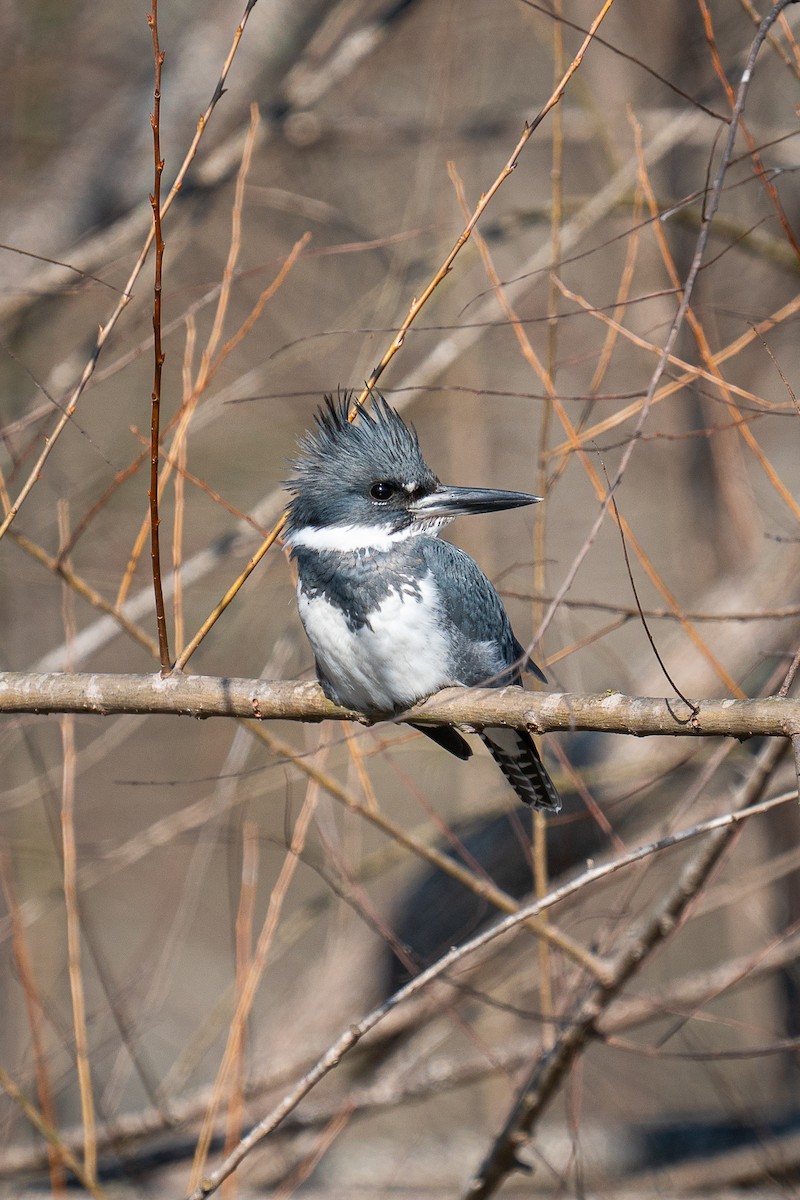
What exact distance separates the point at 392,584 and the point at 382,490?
0.34 m

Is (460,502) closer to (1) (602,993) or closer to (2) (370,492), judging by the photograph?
(2) (370,492)

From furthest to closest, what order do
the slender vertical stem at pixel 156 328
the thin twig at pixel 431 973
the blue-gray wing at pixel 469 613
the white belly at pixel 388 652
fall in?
the blue-gray wing at pixel 469 613 < the white belly at pixel 388 652 < the thin twig at pixel 431 973 < the slender vertical stem at pixel 156 328

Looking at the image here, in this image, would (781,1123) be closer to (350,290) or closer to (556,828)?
(556,828)

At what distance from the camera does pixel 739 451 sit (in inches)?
203

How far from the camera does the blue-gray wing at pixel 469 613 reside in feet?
9.81

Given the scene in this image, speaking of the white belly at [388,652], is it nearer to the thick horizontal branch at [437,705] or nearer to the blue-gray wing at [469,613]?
the blue-gray wing at [469,613]

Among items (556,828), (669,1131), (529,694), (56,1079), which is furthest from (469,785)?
(529,694)

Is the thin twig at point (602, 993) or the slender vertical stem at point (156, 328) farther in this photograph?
the thin twig at point (602, 993)

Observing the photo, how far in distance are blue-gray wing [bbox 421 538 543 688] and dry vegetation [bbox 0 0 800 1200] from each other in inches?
3.8

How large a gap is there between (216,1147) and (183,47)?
481cm

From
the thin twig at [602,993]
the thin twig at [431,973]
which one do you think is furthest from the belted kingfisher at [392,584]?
the thin twig at [431,973]

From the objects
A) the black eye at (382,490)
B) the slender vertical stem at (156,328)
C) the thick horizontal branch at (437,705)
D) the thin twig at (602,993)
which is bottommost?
the thin twig at (602,993)

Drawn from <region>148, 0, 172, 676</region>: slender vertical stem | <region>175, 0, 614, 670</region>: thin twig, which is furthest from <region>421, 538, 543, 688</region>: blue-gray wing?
<region>148, 0, 172, 676</region>: slender vertical stem

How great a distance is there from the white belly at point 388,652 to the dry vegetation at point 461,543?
0.89ft
